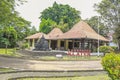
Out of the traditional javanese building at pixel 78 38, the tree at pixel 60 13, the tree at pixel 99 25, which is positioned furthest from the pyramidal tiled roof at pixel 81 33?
the tree at pixel 60 13

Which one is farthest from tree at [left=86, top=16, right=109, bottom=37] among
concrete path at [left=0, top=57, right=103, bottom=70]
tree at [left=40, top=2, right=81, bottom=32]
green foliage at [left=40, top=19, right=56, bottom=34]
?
concrete path at [left=0, top=57, right=103, bottom=70]

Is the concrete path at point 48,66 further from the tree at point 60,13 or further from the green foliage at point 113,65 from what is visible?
the tree at point 60,13

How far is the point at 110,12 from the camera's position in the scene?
5462 centimetres

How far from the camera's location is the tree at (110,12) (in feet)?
176

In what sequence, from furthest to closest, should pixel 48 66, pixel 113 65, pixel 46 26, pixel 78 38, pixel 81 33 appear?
pixel 46 26, pixel 81 33, pixel 78 38, pixel 48 66, pixel 113 65

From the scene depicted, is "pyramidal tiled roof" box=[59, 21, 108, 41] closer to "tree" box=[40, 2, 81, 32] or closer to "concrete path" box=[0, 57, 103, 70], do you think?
"concrete path" box=[0, 57, 103, 70]

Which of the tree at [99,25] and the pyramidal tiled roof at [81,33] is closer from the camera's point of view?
the pyramidal tiled roof at [81,33]

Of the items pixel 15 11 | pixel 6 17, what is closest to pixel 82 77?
pixel 6 17

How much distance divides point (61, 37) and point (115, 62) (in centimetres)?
3667

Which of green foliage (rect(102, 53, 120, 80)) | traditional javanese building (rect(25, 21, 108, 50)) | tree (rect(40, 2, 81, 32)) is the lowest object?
green foliage (rect(102, 53, 120, 80))

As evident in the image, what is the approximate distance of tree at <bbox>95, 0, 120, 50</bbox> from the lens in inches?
2114

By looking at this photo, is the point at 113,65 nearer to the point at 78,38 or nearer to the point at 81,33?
the point at 78,38

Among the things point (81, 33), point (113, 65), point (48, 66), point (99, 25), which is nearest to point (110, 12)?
point (99, 25)

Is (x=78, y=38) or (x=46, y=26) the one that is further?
(x=46, y=26)
